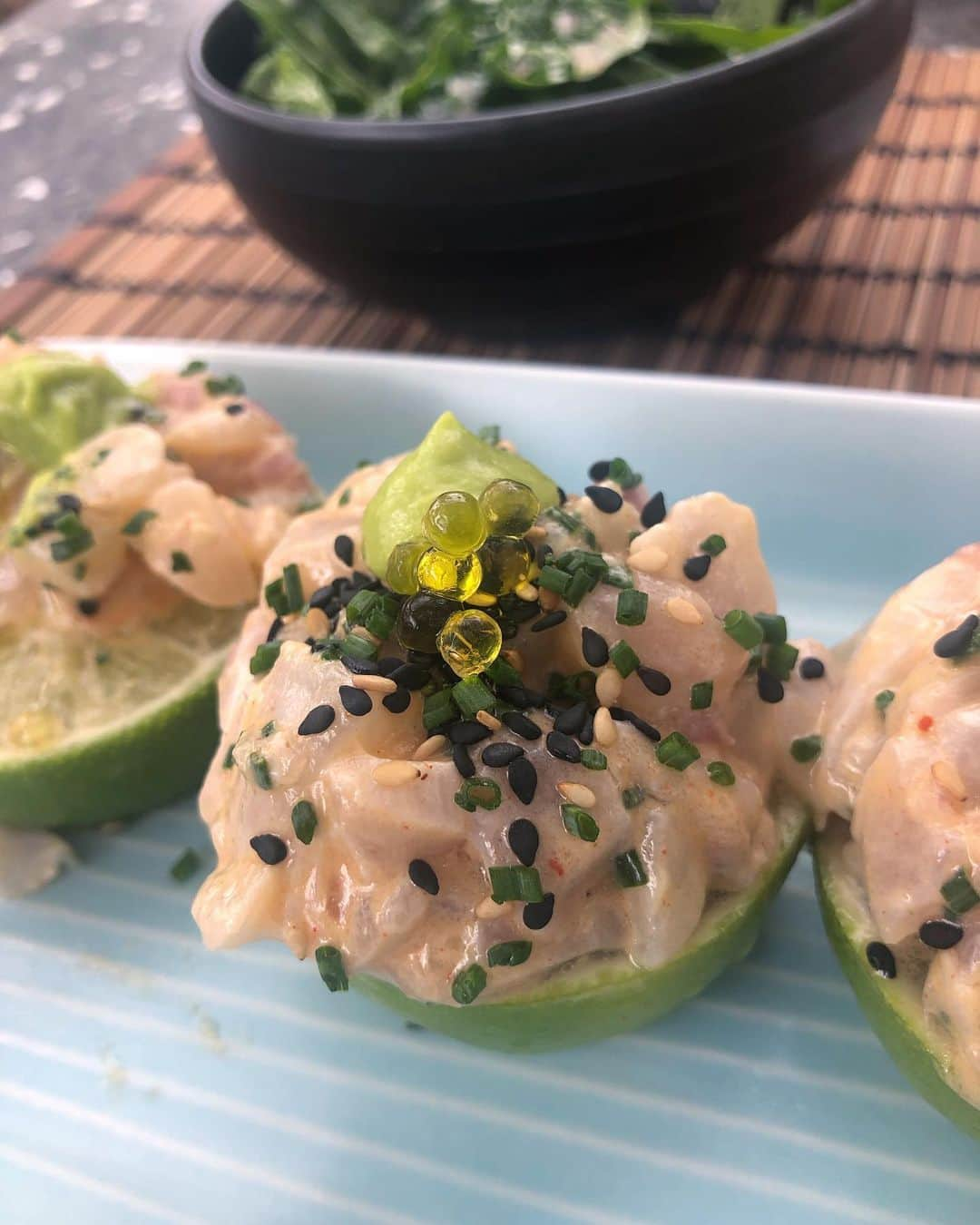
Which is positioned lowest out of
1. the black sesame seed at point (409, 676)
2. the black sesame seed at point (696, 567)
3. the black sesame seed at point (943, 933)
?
the black sesame seed at point (943, 933)

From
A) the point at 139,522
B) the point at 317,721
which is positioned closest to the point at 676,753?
the point at 317,721

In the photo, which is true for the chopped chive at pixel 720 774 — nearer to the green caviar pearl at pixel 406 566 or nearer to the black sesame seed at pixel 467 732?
the black sesame seed at pixel 467 732

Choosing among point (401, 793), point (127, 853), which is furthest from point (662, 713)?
point (127, 853)

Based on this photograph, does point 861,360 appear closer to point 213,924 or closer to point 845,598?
point 845,598

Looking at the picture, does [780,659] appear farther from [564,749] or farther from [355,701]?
[355,701]

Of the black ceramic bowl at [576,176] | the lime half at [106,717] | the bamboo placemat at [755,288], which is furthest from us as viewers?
the bamboo placemat at [755,288]

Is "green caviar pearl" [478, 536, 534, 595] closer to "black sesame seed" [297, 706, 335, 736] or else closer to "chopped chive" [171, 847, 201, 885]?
"black sesame seed" [297, 706, 335, 736]

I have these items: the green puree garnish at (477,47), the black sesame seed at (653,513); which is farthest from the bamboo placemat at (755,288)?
the black sesame seed at (653,513)
